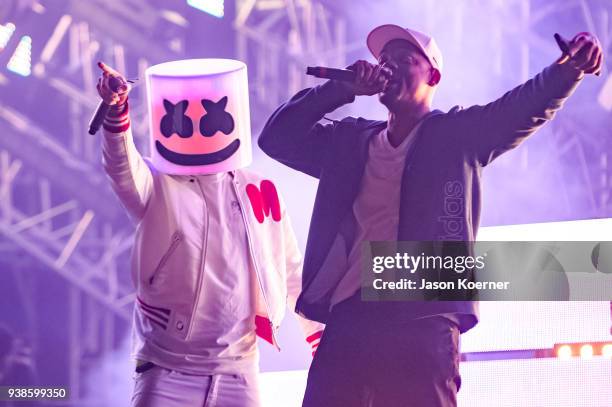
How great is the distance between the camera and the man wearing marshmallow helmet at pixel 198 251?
2.49 meters

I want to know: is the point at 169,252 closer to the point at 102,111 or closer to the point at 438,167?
the point at 102,111

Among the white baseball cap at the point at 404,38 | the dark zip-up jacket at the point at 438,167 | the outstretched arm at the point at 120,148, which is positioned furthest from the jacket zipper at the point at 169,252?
the white baseball cap at the point at 404,38

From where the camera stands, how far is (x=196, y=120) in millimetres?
2607

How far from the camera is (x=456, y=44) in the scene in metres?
3.00

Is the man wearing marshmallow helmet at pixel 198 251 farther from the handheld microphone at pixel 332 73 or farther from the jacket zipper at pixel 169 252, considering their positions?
the handheld microphone at pixel 332 73

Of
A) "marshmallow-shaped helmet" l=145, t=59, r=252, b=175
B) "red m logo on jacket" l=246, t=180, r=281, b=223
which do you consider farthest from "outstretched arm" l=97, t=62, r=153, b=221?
"red m logo on jacket" l=246, t=180, r=281, b=223

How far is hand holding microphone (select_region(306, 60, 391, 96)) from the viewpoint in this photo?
2.86 metres

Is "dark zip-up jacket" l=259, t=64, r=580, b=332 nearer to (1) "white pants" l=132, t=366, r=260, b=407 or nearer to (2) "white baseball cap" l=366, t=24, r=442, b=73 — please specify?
(2) "white baseball cap" l=366, t=24, r=442, b=73

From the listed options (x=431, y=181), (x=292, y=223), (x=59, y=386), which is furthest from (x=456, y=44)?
(x=59, y=386)

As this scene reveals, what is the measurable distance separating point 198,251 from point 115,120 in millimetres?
459

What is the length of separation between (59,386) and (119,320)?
309 millimetres

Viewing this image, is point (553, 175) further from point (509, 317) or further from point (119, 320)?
point (119, 320)

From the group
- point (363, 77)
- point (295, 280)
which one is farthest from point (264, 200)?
point (363, 77)

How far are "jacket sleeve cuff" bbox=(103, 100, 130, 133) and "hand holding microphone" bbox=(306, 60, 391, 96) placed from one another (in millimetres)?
755
